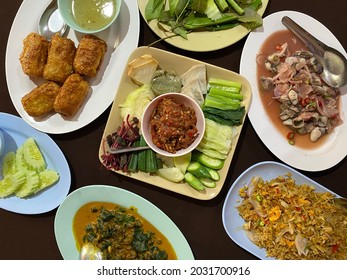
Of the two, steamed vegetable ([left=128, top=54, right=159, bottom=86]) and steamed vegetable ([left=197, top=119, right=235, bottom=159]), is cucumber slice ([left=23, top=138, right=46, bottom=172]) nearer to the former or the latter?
steamed vegetable ([left=128, top=54, right=159, bottom=86])

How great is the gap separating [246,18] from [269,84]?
0.44 metres

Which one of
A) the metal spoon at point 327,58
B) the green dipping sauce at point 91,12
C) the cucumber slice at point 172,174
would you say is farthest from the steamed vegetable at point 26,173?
the metal spoon at point 327,58

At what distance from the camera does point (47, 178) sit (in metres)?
2.70

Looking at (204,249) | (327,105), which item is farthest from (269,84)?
(204,249)

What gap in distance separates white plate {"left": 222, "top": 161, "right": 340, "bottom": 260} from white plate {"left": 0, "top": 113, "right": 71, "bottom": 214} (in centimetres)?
103

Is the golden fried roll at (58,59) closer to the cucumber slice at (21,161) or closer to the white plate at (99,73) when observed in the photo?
the white plate at (99,73)

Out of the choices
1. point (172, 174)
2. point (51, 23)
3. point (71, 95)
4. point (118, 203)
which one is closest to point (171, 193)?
point (172, 174)

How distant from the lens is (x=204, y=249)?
2711 mm

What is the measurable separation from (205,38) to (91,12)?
738mm

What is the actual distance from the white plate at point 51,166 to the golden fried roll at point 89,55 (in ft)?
1.61

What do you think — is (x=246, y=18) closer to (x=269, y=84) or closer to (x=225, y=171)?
(x=269, y=84)

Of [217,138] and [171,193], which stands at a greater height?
[217,138]

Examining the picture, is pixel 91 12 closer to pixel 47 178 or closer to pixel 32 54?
pixel 32 54

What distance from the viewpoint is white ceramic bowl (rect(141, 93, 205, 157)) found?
2.49m
